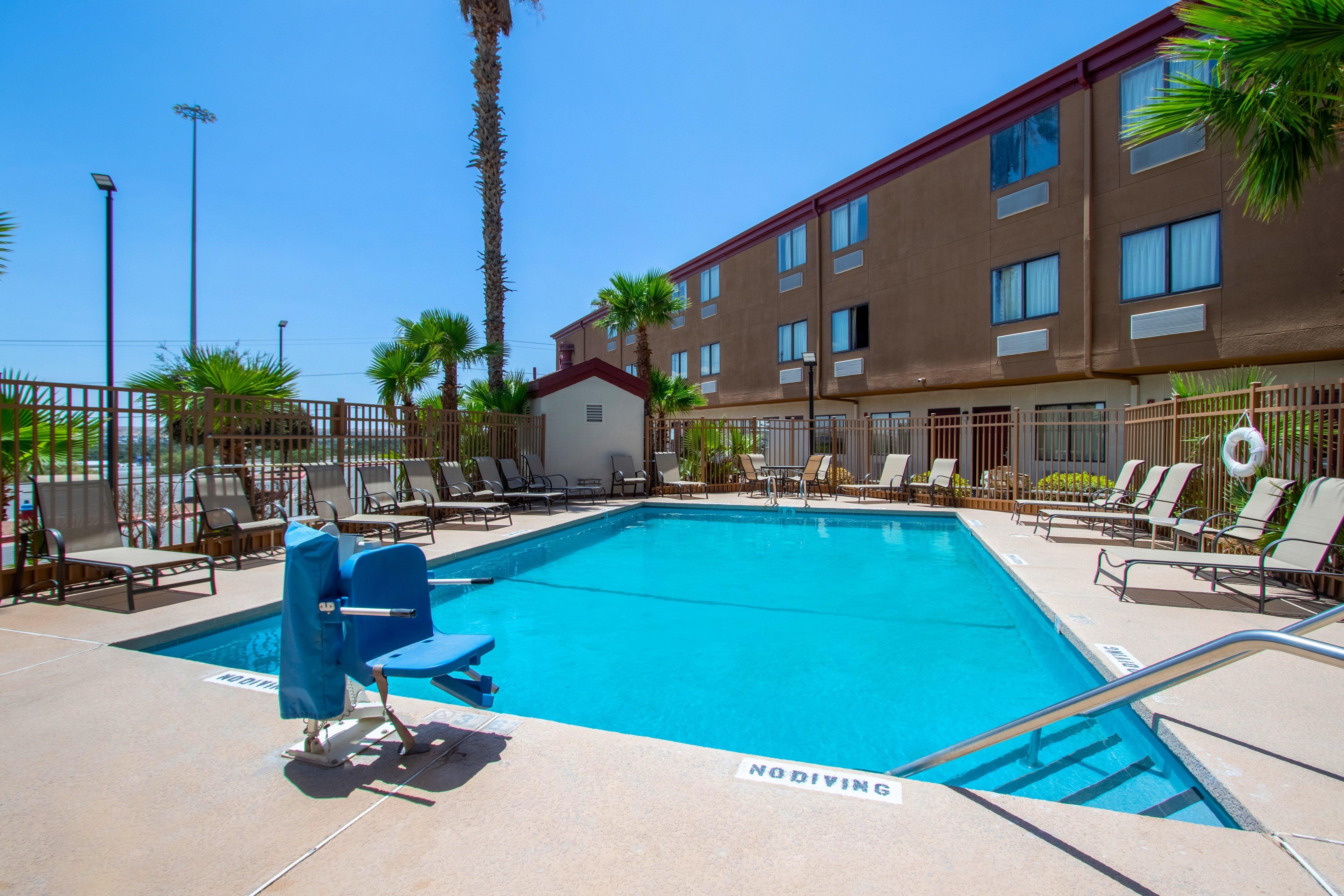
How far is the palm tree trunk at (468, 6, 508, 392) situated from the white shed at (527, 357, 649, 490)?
4.42 feet

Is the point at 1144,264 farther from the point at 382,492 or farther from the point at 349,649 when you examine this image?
the point at 349,649

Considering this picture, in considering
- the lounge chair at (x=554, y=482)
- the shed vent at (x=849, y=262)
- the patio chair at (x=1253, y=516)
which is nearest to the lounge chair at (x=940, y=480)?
the patio chair at (x=1253, y=516)

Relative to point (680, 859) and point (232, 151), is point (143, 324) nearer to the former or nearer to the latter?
point (232, 151)

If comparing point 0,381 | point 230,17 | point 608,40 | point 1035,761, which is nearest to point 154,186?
point 230,17

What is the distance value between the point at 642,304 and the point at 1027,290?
9.37 metres

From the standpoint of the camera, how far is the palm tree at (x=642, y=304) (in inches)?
623

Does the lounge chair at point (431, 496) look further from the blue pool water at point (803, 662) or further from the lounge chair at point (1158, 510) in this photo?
the lounge chair at point (1158, 510)

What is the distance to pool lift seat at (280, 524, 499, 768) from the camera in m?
2.31

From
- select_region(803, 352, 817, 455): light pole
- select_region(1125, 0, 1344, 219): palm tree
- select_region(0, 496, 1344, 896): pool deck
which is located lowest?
select_region(0, 496, 1344, 896): pool deck

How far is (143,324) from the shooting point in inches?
1404

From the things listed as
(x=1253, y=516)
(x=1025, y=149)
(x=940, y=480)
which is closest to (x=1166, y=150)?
(x=1025, y=149)

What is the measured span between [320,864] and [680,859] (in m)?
1.10

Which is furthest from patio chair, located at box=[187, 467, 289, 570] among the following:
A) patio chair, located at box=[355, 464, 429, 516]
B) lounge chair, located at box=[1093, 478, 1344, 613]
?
lounge chair, located at box=[1093, 478, 1344, 613]

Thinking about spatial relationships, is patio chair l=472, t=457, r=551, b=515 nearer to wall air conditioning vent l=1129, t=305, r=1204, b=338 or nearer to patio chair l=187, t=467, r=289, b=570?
patio chair l=187, t=467, r=289, b=570
